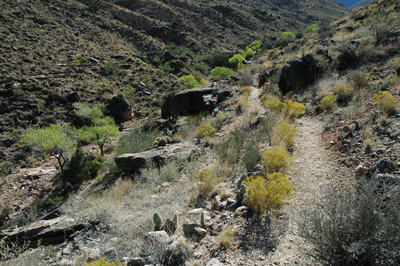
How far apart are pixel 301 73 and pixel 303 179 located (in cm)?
727

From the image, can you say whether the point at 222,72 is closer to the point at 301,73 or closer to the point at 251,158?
the point at 301,73

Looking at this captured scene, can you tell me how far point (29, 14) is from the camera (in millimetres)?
29125

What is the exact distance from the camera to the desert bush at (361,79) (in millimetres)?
6617

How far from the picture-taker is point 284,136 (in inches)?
221

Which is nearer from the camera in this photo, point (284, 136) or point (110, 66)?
point (284, 136)

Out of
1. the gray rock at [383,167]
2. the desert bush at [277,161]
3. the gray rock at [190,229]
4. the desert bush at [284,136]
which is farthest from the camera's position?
the desert bush at [284,136]

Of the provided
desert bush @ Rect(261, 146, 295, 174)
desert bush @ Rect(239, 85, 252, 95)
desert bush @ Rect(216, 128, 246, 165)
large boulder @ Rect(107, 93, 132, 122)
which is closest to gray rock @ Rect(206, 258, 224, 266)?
desert bush @ Rect(261, 146, 295, 174)

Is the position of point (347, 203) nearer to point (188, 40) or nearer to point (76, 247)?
point (76, 247)

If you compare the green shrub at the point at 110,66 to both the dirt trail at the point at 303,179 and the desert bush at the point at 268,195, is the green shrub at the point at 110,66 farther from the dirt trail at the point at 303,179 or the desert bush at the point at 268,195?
the desert bush at the point at 268,195

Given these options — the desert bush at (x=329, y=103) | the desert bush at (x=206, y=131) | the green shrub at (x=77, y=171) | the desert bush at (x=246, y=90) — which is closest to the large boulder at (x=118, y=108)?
the green shrub at (x=77, y=171)

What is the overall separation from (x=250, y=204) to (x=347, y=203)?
4.81ft

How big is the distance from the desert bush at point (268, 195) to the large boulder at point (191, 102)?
31.8 feet

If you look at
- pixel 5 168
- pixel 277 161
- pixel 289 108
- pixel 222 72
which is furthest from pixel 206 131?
pixel 222 72

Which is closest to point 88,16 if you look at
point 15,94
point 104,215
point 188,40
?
point 188,40
